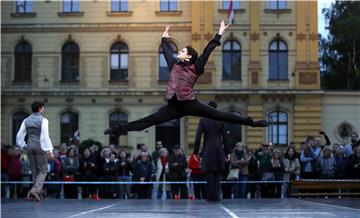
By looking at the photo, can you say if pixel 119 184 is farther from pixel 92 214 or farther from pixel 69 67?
pixel 69 67

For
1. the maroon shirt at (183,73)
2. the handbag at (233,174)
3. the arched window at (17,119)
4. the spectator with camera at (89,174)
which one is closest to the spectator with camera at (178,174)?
the handbag at (233,174)

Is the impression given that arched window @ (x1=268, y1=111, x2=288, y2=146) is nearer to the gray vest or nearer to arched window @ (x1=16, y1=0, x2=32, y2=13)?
arched window @ (x1=16, y1=0, x2=32, y2=13)

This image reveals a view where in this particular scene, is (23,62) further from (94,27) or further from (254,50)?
(254,50)

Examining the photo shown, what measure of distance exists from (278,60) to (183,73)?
30.8 metres

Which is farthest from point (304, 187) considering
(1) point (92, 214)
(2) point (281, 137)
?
(2) point (281, 137)

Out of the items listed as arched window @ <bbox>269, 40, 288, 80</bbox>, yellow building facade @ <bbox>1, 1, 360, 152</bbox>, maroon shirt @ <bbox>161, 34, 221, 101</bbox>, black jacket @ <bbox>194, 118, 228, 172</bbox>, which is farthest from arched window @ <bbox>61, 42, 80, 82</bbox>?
maroon shirt @ <bbox>161, 34, 221, 101</bbox>

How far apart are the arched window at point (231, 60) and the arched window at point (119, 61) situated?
5.96m

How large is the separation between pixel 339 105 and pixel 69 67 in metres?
16.4

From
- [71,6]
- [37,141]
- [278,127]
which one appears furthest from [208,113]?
[71,6]

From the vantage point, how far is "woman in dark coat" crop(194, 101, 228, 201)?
1305 cm

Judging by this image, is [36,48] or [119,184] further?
[36,48]

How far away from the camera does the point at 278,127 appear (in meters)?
39.6

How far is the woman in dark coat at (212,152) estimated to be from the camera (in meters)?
13.1

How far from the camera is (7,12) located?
40.9 meters
